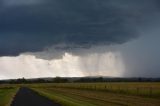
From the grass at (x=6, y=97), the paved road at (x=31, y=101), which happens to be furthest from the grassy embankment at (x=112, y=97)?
the grass at (x=6, y=97)

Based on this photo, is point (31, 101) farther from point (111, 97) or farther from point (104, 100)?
point (111, 97)

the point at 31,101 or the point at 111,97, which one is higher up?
the point at 111,97

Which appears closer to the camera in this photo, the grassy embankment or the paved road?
the paved road

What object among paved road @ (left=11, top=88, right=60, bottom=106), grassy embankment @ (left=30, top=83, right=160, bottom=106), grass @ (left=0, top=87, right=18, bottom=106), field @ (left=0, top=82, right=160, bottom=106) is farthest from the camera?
grass @ (left=0, top=87, right=18, bottom=106)

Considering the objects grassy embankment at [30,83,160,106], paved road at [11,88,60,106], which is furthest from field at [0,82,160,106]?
paved road at [11,88,60,106]

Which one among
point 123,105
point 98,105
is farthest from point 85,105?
point 123,105

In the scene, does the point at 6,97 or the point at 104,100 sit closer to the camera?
the point at 104,100

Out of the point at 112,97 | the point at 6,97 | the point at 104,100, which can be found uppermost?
the point at 6,97

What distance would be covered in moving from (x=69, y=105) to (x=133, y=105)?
7.46m

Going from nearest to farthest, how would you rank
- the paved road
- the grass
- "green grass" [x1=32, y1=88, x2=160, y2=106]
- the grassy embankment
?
the paved road
"green grass" [x1=32, y1=88, x2=160, y2=106]
the grassy embankment
the grass

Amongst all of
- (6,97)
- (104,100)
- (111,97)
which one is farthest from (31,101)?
(6,97)

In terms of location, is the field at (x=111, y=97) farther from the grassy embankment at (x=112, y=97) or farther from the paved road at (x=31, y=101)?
the paved road at (x=31, y=101)

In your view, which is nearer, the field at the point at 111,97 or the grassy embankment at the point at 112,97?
the field at the point at 111,97

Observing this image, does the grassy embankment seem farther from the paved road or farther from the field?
the paved road
